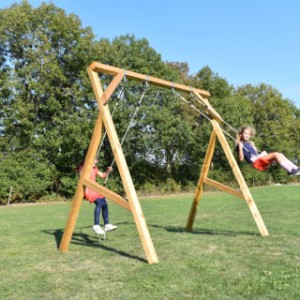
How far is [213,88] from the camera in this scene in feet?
151

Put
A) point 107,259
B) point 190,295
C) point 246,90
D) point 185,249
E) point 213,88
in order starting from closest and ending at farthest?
point 190,295 → point 107,259 → point 185,249 → point 213,88 → point 246,90

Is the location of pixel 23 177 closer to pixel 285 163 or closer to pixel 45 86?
pixel 45 86

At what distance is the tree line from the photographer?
106 feet

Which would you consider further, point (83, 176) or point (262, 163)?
point (262, 163)

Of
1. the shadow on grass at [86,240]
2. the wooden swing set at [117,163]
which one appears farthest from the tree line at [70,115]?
the wooden swing set at [117,163]

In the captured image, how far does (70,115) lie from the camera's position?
3462 centimetres

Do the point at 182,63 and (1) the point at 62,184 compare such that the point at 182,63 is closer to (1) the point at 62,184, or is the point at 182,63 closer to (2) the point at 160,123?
(2) the point at 160,123

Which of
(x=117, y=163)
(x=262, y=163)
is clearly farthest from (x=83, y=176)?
(x=262, y=163)

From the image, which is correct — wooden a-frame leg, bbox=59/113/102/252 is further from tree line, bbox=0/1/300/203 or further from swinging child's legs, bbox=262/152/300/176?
tree line, bbox=0/1/300/203

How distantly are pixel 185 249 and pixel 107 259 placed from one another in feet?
4.67

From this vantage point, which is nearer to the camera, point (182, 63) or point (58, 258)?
point (58, 258)

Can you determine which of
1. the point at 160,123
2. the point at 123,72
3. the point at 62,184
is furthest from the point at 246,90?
the point at 123,72

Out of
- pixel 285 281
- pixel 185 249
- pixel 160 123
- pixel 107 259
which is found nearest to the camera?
pixel 285 281

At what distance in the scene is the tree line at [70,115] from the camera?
106 ft
